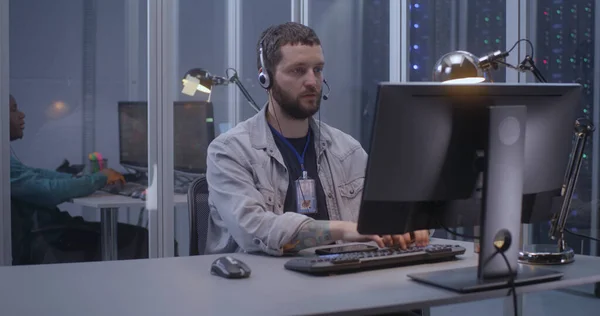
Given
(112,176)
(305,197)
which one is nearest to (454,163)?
(305,197)

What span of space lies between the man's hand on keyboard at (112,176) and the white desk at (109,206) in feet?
0.30

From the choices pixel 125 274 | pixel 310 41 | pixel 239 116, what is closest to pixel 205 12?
pixel 239 116

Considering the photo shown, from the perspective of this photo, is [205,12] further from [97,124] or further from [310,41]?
[310,41]

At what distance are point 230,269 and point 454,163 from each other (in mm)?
551

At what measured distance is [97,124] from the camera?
3814 mm

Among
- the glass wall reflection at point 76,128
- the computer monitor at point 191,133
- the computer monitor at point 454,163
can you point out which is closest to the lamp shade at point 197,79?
the computer monitor at point 191,133

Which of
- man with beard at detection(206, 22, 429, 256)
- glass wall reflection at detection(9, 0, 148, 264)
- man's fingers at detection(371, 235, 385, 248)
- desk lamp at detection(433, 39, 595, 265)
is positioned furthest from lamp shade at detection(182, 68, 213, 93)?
man's fingers at detection(371, 235, 385, 248)

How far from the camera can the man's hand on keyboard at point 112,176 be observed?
3.81 meters

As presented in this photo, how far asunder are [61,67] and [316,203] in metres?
2.28

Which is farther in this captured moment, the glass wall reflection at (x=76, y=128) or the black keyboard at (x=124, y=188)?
the black keyboard at (x=124, y=188)

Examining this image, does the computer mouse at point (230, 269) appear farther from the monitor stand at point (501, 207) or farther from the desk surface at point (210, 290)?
the monitor stand at point (501, 207)

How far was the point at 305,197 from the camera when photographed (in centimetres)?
201

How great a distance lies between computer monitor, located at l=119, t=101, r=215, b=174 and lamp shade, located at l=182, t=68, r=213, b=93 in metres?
0.16

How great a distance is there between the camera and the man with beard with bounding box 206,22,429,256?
1812mm
